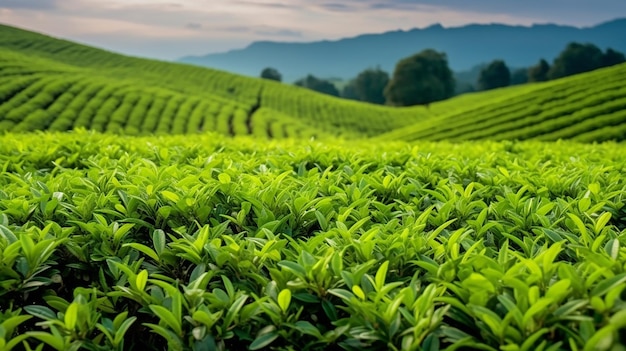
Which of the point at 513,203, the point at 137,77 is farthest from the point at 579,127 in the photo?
the point at 137,77

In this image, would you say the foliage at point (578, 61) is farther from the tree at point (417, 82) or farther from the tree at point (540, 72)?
the tree at point (417, 82)

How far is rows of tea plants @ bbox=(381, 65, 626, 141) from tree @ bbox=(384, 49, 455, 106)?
1850 inches

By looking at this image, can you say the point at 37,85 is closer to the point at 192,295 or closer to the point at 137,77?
the point at 137,77

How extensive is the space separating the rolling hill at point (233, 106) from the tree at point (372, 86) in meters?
40.9

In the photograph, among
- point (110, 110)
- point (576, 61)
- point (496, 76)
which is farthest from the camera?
point (496, 76)

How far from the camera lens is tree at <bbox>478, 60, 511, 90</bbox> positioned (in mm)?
93500

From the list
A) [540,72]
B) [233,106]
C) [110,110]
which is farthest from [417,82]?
[110,110]

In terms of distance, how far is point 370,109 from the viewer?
58.0 meters

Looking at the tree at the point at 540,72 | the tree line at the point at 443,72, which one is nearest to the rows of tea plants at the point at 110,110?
the tree line at the point at 443,72

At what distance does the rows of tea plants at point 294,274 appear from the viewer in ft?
6.04

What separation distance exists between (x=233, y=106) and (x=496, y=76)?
218ft

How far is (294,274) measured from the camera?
7.14ft

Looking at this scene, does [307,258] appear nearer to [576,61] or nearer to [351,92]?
[576,61]

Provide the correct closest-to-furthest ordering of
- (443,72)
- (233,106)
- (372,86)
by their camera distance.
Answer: (233,106) → (443,72) → (372,86)
